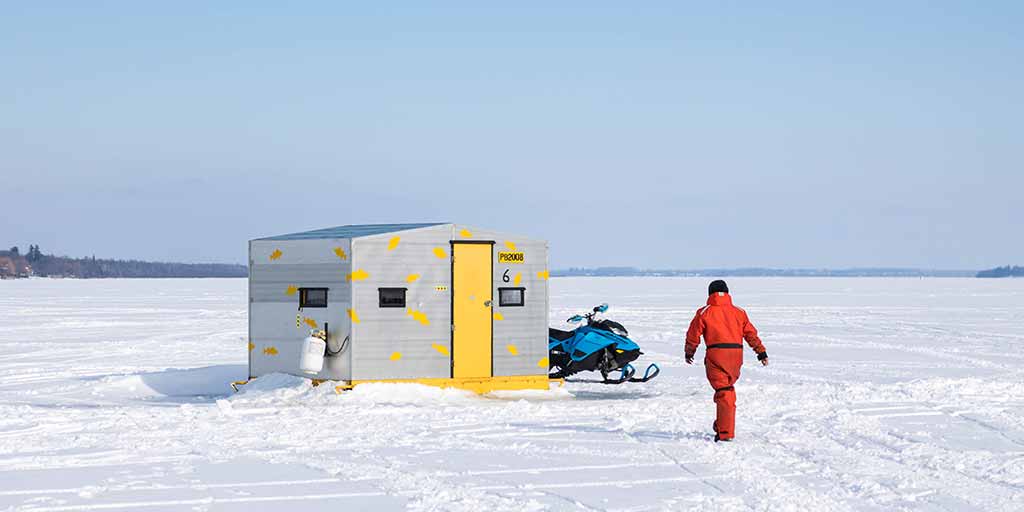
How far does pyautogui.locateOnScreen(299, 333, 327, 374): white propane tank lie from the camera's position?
47.3ft

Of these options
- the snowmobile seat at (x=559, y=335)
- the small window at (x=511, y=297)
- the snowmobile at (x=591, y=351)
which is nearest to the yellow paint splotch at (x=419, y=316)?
the small window at (x=511, y=297)

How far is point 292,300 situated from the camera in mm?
15305

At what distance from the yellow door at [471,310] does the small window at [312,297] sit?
1618 mm

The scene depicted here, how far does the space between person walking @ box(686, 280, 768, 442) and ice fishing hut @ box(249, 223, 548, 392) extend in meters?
5.06

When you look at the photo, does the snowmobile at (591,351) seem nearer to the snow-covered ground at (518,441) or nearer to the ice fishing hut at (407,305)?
the snow-covered ground at (518,441)

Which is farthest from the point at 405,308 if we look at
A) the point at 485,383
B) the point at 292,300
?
the point at 292,300

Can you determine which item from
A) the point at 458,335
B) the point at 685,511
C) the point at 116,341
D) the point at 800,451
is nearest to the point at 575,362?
the point at 458,335

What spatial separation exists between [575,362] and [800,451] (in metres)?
6.28

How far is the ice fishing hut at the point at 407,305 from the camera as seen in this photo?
1467cm

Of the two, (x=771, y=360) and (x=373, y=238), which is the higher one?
(x=373, y=238)

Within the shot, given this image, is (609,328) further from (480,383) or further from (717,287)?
(717,287)

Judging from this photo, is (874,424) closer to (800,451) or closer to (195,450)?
(800,451)

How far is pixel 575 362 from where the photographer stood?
1620cm

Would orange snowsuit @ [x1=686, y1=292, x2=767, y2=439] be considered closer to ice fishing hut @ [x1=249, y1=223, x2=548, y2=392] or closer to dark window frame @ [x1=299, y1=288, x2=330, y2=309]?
ice fishing hut @ [x1=249, y1=223, x2=548, y2=392]
